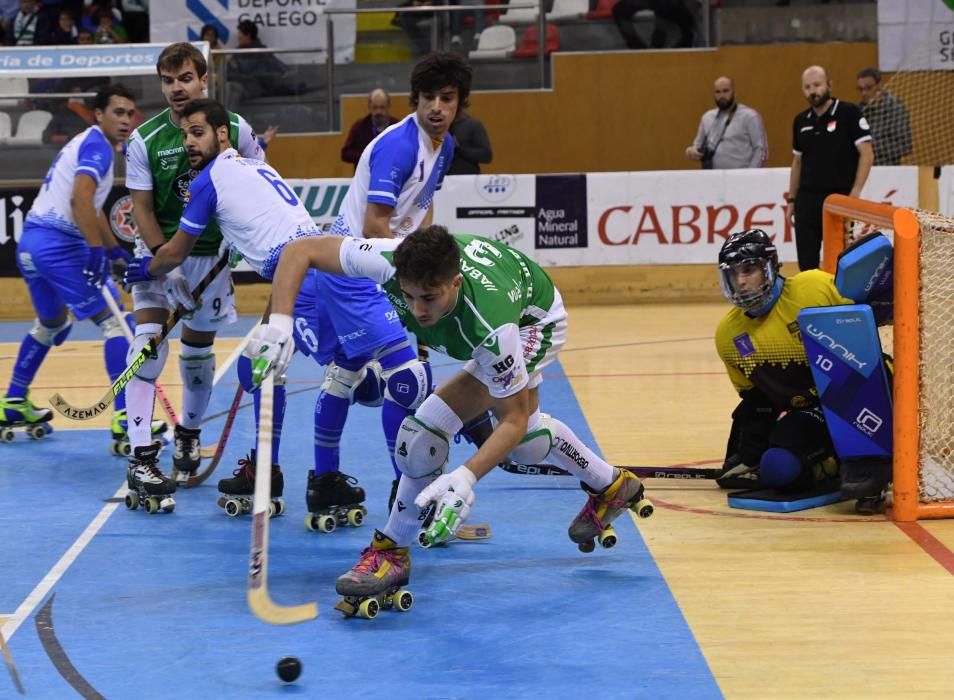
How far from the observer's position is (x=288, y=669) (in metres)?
4.04

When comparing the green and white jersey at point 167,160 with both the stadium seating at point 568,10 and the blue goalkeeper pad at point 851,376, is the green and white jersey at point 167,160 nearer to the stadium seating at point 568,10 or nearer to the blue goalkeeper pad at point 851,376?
the blue goalkeeper pad at point 851,376

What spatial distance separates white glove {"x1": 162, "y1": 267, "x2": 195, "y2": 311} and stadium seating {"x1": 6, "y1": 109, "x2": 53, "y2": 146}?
24.1 ft

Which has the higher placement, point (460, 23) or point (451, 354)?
point (460, 23)

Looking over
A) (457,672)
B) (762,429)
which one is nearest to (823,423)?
(762,429)

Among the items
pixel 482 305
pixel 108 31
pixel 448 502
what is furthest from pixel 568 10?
pixel 448 502

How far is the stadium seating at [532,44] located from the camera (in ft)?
50.2

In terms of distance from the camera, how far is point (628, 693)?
3.97 metres

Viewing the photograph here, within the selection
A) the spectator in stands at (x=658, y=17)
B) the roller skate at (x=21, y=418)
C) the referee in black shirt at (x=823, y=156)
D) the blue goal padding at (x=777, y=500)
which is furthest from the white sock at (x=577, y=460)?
the spectator in stands at (x=658, y=17)

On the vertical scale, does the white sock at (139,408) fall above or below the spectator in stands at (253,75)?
below

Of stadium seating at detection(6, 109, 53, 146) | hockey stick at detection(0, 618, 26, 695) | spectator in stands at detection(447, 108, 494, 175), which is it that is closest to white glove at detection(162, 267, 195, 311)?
hockey stick at detection(0, 618, 26, 695)

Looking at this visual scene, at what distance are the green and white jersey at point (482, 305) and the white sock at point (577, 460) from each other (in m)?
0.30

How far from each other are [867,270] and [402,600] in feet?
8.61

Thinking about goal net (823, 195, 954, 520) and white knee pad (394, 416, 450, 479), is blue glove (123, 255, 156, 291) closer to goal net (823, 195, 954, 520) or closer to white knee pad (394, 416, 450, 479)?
white knee pad (394, 416, 450, 479)

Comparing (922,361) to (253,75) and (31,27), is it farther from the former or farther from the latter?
(31,27)
